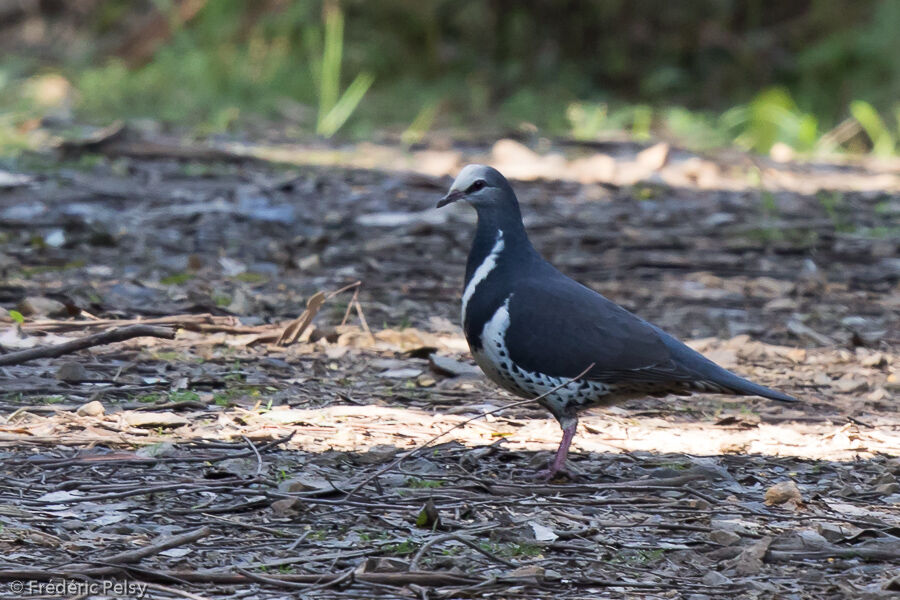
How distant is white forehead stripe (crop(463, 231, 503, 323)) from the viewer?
377 cm

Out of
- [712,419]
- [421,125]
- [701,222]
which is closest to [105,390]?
[712,419]

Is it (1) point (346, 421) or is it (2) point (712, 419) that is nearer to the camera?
(1) point (346, 421)

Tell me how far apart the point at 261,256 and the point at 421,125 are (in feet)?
14.0

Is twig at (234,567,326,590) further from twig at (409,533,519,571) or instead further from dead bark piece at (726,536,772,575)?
dead bark piece at (726,536,772,575)

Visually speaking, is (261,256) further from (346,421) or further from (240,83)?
(240,83)

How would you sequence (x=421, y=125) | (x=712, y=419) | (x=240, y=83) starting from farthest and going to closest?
(x=240, y=83), (x=421, y=125), (x=712, y=419)

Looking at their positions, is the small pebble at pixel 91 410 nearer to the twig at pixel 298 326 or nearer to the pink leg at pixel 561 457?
the twig at pixel 298 326

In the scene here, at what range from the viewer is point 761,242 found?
22.5ft

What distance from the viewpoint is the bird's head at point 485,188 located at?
3.93m

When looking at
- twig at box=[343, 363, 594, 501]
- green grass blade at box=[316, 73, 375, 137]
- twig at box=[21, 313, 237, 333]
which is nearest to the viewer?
twig at box=[343, 363, 594, 501]

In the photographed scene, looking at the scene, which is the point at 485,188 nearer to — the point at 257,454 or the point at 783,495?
the point at 257,454

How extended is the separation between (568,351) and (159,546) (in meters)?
1.37

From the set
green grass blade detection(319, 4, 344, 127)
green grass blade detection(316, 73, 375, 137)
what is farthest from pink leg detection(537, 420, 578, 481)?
green grass blade detection(316, 73, 375, 137)

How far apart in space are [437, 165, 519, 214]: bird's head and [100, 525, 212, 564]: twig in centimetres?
153
